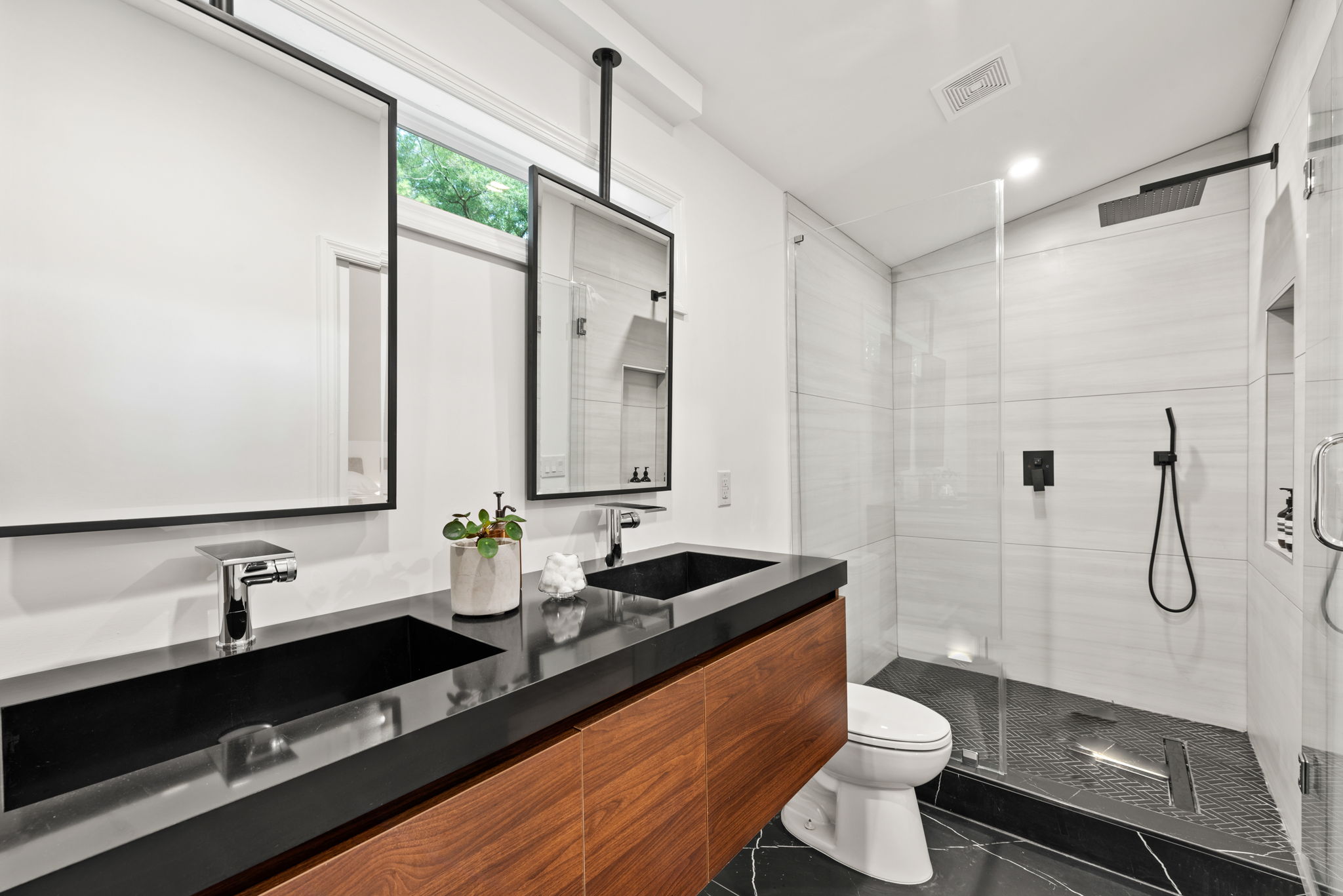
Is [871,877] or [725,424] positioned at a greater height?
[725,424]

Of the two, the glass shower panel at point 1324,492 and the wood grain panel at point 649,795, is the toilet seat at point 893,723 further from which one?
the wood grain panel at point 649,795

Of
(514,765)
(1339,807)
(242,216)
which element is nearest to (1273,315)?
(1339,807)

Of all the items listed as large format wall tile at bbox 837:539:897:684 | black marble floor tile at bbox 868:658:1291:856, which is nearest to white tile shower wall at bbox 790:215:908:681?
large format wall tile at bbox 837:539:897:684

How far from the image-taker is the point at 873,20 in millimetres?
1677

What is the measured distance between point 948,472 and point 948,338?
456 mm

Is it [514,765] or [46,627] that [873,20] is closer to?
[514,765]

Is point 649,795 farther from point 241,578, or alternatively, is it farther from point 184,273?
point 184,273

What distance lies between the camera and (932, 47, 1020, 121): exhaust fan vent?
6.22 feet

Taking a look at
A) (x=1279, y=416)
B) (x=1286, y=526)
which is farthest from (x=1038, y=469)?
(x=1286, y=526)

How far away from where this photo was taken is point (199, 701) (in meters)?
0.87

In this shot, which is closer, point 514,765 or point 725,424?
point 514,765

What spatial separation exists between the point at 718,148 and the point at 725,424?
0.94 metres

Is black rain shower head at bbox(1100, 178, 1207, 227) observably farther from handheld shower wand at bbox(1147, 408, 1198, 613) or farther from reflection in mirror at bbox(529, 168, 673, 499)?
reflection in mirror at bbox(529, 168, 673, 499)

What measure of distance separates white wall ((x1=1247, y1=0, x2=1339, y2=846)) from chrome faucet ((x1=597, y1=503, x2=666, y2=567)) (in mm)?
1626
